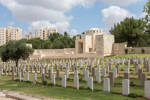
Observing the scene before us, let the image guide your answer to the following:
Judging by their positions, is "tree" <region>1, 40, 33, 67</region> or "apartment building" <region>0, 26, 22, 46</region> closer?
"tree" <region>1, 40, 33, 67</region>

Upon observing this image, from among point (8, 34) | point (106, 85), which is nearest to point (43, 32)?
point (8, 34)

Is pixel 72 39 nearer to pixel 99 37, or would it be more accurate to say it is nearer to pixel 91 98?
pixel 99 37

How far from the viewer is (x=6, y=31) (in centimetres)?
13512

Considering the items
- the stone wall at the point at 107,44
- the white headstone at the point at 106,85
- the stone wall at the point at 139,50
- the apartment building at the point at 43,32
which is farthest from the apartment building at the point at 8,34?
the white headstone at the point at 106,85

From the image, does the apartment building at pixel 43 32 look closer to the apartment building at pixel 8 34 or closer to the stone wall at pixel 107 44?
the apartment building at pixel 8 34

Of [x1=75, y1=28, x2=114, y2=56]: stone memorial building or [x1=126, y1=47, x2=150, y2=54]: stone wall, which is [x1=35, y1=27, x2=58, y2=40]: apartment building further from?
[x1=126, y1=47, x2=150, y2=54]: stone wall

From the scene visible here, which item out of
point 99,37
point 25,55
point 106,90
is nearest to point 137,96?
point 106,90

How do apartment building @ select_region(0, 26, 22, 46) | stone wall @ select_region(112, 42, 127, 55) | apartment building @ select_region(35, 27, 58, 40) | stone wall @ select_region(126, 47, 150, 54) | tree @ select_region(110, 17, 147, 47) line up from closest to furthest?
stone wall @ select_region(126, 47, 150, 54)
stone wall @ select_region(112, 42, 127, 55)
tree @ select_region(110, 17, 147, 47)
apartment building @ select_region(0, 26, 22, 46)
apartment building @ select_region(35, 27, 58, 40)

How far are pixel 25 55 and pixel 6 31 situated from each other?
124 m

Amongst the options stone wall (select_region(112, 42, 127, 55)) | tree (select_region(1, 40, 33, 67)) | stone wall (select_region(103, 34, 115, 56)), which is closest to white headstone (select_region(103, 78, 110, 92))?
tree (select_region(1, 40, 33, 67))

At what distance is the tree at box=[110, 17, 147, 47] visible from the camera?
46062 millimetres

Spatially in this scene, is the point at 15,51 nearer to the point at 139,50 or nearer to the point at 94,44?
the point at 139,50

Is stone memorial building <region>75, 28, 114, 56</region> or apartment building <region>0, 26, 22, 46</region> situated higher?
apartment building <region>0, 26, 22, 46</region>

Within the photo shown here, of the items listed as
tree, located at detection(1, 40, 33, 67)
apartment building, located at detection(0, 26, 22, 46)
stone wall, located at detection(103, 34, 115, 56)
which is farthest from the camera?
apartment building, located at detection(0, 26, 22, 46)
